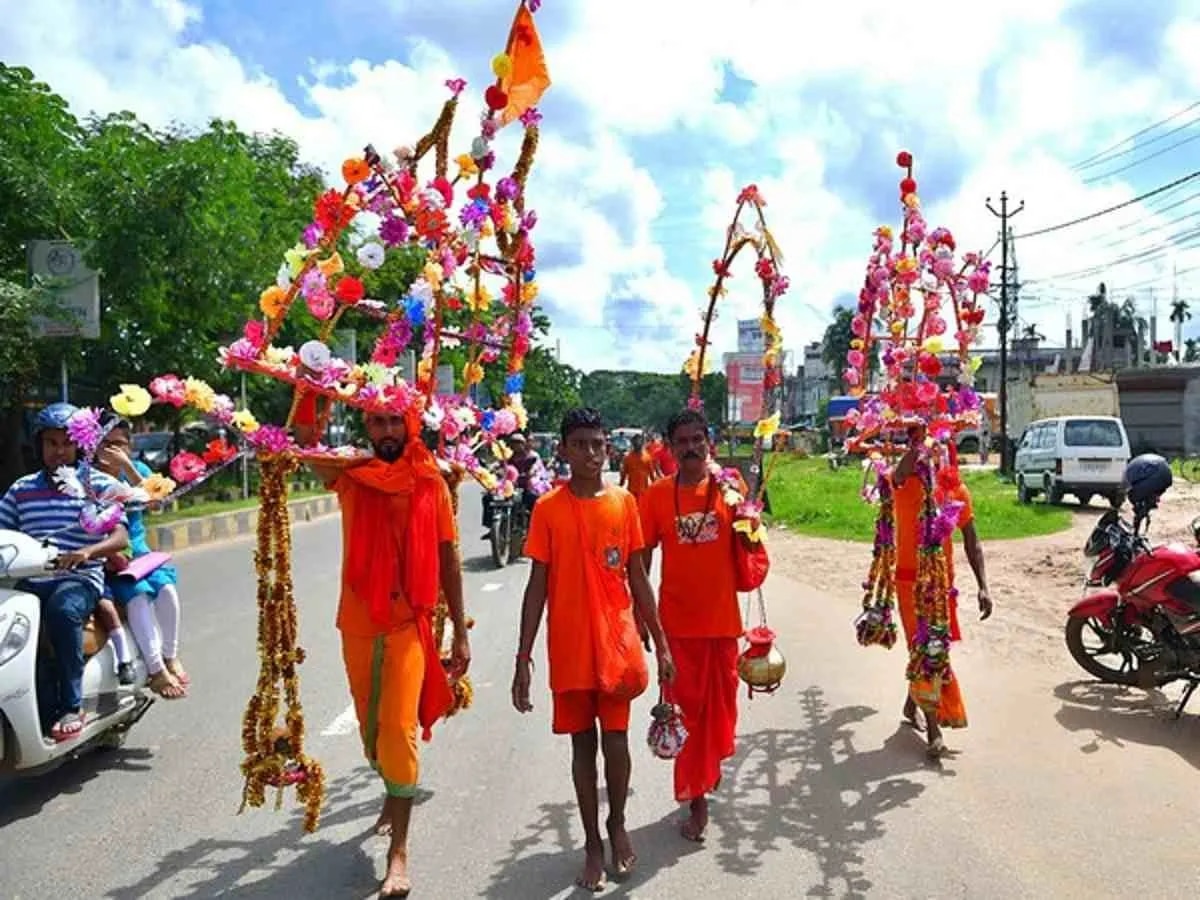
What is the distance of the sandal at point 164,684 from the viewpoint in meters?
5.45

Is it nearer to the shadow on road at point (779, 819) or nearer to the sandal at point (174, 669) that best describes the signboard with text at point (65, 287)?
the sandal at point (174, 669)

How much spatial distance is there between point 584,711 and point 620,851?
58cm

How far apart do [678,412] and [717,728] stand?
1.40 meters

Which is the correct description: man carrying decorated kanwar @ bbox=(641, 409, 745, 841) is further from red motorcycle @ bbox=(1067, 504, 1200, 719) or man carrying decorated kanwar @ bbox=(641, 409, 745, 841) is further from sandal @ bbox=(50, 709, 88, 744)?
red motorcycle @ bbox=(1067, 504, 1200, 719)

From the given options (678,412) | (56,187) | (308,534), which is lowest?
(308,534)

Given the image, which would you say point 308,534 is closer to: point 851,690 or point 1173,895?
point 851,690

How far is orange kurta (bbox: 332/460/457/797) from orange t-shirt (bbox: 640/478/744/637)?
45.0 inches

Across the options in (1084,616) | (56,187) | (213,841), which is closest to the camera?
(213,841)

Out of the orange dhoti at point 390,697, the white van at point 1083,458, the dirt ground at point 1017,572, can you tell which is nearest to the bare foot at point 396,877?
the orange dhoti at point 390,697

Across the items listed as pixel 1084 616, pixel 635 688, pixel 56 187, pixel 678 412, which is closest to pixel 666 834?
pixel 635 688

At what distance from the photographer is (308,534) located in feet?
61.7

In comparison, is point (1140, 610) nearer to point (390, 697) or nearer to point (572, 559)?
point (572, 559)

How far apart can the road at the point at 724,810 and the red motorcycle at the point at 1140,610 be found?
0.24m

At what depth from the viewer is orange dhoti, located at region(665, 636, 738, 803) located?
4.53 metres
